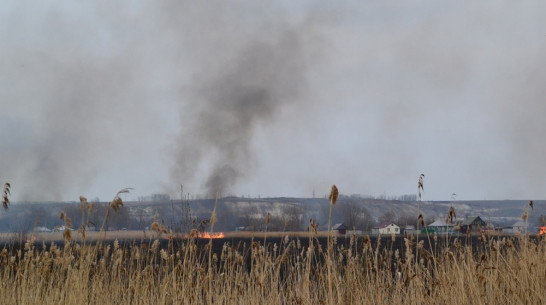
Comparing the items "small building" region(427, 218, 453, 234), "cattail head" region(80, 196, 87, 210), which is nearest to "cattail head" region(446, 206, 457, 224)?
"small building" region(427, 218, 453, 234)

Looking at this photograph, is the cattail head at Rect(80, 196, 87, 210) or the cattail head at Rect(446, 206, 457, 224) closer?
the cattail head at Rect(80, 196, 87, 210)

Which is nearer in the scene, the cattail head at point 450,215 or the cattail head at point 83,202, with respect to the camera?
the cattail head at point 83,202

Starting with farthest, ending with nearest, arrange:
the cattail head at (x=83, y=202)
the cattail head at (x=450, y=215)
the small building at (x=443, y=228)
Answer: the small building at (x=443, y=228) → the cattail head at (x=450, y=215) → the cattail head at (x=83, y=202)

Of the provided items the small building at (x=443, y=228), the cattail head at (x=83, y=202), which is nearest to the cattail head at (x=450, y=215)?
the small building at (x=443, y=228)

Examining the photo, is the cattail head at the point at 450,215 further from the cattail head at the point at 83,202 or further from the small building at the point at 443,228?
the cattail head at the point at 83,202

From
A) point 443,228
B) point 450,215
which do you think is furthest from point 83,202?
point 443,228

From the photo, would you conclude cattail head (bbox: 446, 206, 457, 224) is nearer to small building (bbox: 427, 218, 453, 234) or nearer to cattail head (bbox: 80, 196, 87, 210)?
small building (bbox: 427, 218, 453, 234)

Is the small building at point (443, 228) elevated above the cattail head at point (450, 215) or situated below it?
below

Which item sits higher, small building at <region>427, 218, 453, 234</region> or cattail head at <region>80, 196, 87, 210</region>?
cattail head at <region>80, 196, 87, 210</region>

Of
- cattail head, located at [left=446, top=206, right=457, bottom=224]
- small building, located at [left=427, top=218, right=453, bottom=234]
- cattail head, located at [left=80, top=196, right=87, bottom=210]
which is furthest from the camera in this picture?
small building, located at [left=427, top=218, right=453, bottom=234]

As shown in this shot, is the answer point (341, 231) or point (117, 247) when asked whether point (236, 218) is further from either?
point (117, 247)

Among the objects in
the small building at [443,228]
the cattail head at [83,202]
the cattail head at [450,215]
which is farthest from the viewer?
the small building at [443,228]

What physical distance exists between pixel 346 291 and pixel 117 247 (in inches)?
130

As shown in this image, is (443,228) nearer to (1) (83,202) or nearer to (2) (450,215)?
(2) (450,215)
